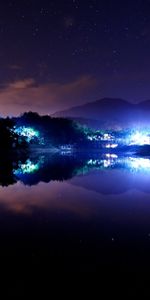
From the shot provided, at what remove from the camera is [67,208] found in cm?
1603

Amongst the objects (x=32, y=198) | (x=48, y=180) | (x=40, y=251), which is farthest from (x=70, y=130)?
(x=40, y=251)

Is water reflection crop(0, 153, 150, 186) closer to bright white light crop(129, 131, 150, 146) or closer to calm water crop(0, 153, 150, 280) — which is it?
calm water crop(0, 153, 150, 280)

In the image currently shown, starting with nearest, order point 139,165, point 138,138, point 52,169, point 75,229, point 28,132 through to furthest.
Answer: point 75,229
point 52,169
point 139,165
point 28,132
point 138,138

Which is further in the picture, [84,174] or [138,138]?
[138,138]

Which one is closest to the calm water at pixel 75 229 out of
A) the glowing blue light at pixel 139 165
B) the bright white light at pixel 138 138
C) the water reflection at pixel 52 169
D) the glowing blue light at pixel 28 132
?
the water reflection at pixel 52 169

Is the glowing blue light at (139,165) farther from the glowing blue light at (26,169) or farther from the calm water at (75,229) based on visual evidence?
the calm water at (75,229)

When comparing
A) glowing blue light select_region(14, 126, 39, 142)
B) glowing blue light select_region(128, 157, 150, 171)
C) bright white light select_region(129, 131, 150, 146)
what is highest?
glowing blue light select_region(14, 126, 39, 142)

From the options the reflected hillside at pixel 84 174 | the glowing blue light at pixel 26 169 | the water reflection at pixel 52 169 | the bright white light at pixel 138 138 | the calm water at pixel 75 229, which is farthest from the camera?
the bright white light at pixel 138 138

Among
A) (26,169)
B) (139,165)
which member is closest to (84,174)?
(26,169)

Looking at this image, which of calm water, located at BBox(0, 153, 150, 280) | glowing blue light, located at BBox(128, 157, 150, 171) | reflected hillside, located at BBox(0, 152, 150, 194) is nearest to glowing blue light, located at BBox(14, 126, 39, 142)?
glowing blue light, located at BBox(128, 157, 150, 171)

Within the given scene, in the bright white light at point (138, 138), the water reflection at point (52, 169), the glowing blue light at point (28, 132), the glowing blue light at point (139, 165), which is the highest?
the glowing blue light at point (28, 132)

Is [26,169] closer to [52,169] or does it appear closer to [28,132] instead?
[52,169]

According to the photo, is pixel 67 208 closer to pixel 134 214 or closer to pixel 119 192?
pixel 134 214

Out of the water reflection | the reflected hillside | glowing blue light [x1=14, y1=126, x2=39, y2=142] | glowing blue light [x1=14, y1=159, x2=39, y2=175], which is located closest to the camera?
the reflected hillside
